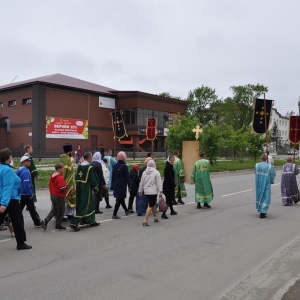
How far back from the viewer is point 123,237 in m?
8.05

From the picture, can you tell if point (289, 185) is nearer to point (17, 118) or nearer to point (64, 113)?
point (64, 113)

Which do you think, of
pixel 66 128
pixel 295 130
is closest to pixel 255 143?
pixel 66 128

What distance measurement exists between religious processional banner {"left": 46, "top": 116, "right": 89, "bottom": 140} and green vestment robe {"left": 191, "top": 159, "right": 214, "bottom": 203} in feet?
112

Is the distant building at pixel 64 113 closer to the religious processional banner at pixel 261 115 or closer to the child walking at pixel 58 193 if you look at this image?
the religious processional banner at pixel 261 115

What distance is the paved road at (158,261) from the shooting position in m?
5.02

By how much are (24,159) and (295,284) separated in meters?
6.13

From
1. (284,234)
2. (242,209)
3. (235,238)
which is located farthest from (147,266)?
(242,209)

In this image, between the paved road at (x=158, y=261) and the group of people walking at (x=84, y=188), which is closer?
the paved road at (x=158, y=261)

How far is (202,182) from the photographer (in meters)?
11.9

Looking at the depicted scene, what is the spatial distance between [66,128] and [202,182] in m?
35.7

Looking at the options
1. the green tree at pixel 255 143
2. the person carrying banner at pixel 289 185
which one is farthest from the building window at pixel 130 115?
the person carrying banner at pixel 289 185

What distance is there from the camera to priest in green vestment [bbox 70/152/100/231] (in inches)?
344

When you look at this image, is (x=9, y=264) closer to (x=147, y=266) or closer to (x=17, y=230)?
(x=17, y=230)

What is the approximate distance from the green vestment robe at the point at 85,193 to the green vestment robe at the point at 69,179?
0.82 metres
